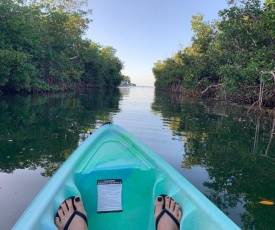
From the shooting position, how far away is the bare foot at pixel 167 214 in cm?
175

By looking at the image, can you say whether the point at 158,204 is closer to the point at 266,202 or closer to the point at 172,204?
the point at 172,204

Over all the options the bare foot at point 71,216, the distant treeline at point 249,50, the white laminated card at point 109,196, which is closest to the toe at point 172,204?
the white laminated card at point 109,196

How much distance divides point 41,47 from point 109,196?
17.8 metres

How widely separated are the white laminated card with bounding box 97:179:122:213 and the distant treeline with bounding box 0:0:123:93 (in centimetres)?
1150

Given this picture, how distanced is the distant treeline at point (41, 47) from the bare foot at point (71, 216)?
1172cm

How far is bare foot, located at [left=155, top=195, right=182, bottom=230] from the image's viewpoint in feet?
5.76

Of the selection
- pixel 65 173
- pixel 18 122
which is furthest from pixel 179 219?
pixel 18 122

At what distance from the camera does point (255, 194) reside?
3.04 m

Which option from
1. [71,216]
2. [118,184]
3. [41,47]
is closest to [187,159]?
[118,184]

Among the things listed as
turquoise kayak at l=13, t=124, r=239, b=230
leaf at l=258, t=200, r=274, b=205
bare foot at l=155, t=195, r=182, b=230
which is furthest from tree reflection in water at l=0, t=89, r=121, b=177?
leaf at l=258, t=200, r=274, b=205

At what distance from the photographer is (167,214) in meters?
1.79

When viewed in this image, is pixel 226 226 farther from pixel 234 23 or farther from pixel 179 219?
pixel 234 23

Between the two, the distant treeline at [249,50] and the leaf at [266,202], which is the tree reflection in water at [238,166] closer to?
the leaf at [266,202]

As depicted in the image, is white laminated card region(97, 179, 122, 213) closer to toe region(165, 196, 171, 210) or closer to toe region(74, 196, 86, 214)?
toe region(74, 196, 86, 214)
